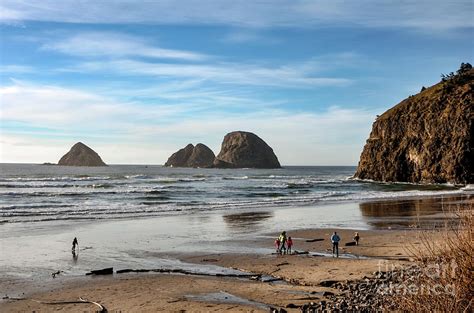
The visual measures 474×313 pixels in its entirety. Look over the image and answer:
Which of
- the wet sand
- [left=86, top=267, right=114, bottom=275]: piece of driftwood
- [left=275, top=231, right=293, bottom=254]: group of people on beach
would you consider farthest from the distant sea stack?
[left=86, top=267, right=114, bottom=275]: piece of driftwood

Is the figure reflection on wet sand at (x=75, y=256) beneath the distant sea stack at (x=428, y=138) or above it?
beneath

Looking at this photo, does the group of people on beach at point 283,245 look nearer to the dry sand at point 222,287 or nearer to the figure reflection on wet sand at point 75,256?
the dry sand at point 222,287

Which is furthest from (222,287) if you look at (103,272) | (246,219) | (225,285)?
(246,219)

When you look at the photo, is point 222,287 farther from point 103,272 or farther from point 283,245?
point 283,245

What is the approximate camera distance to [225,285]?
16.1 meters

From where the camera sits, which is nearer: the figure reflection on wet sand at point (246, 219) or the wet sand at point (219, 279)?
the wet sand at point (219, 279)

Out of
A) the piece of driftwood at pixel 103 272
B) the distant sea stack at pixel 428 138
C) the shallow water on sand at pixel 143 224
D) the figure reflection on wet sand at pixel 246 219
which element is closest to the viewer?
the piece of driftwood at pixel 103 272

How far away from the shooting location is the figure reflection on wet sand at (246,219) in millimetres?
33406

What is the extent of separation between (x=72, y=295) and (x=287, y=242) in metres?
10.5

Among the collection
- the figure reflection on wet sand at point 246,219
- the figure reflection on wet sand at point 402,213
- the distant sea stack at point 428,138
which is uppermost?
the distant sea stack at point 428,138

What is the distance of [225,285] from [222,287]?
297mm

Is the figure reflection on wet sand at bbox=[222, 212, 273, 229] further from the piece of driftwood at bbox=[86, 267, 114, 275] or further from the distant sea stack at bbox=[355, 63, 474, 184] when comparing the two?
the distant sea stack at bbox=[355, 63, 474, 184]

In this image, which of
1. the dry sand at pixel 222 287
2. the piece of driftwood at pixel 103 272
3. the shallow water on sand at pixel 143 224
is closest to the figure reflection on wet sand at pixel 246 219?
the shallow water on sand at pixel 143 224

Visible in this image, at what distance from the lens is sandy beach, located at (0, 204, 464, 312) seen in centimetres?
1379
